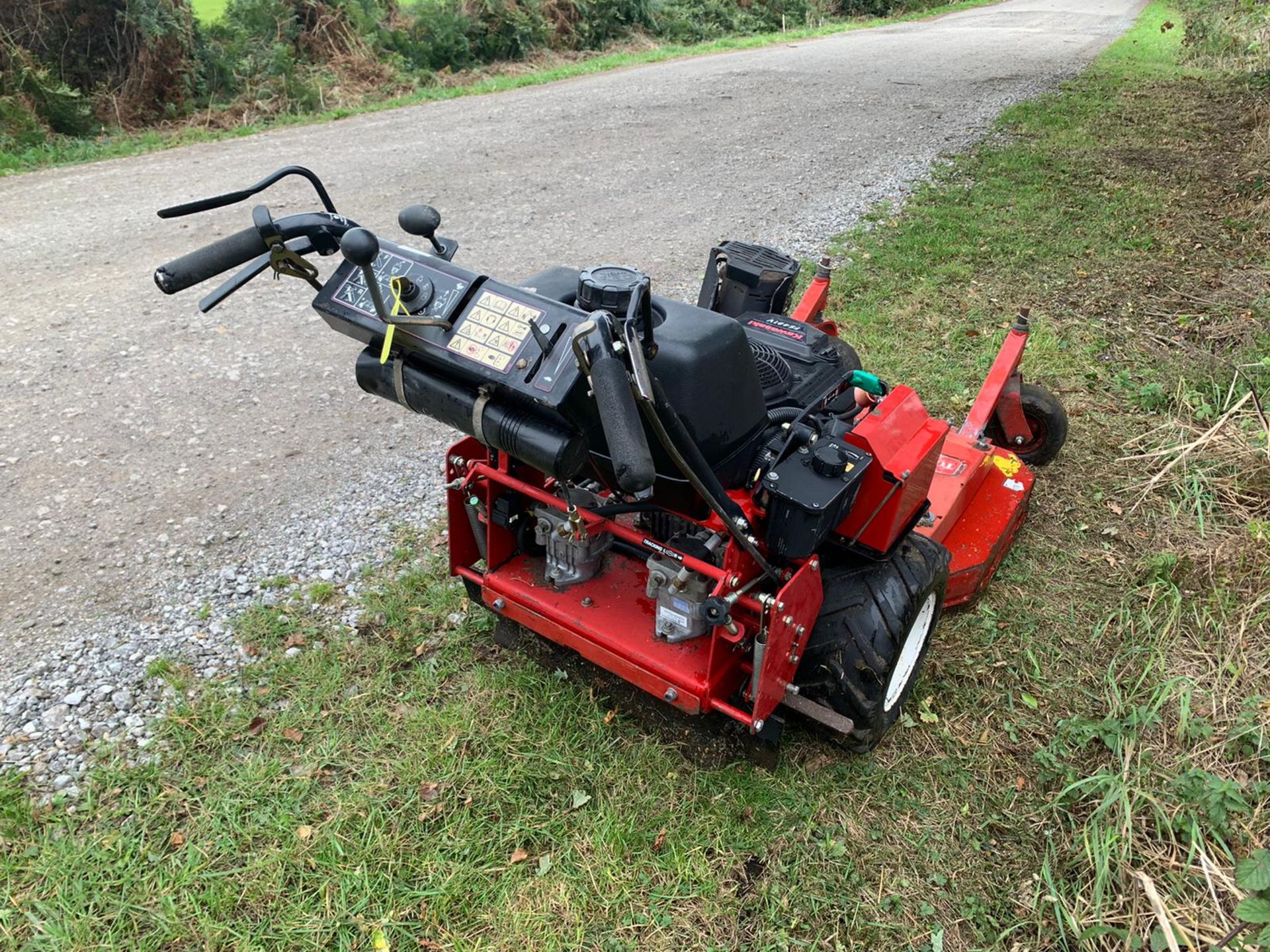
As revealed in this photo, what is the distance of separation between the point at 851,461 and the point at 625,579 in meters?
0.95

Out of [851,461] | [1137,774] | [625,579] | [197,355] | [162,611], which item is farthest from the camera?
[197,355]

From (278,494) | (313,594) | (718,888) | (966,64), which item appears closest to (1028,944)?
(718,888)

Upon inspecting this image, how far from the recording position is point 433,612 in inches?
137

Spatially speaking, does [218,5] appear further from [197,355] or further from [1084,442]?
[1084,442]

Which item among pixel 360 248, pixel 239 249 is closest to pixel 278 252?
pixel 239 249

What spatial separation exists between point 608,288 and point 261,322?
4.48m

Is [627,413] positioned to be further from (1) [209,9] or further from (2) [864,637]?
(1) [209,9]

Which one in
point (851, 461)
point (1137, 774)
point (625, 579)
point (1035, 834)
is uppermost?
point (851, 461)

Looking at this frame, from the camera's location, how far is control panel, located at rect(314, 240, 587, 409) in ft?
6.56

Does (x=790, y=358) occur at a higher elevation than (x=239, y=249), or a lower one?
lower

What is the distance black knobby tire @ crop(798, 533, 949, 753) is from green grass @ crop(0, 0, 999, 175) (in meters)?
9.58

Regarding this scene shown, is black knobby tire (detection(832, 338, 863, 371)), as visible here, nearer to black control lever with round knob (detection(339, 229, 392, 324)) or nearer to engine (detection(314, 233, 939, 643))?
engine (detection(314, 233, 939, 643))

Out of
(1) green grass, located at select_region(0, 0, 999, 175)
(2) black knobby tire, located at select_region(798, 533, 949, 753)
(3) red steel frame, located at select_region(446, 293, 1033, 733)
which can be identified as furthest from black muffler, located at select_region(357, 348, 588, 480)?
(1) green grass, located at select_region(0, 0, 999, 175)

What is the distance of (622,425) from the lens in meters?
1.70
